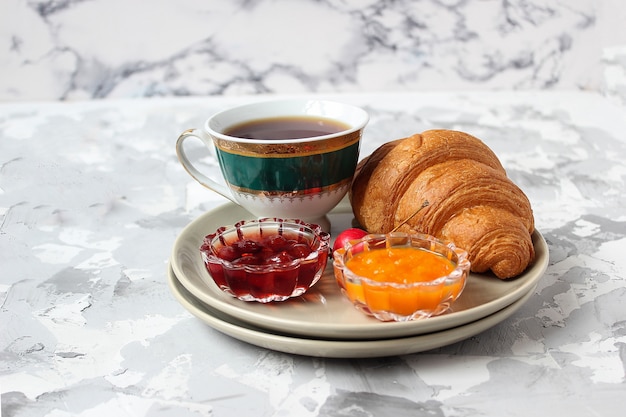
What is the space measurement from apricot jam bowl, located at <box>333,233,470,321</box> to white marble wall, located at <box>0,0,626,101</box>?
1.65 meters

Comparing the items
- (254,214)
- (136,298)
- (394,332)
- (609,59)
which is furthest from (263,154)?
(609,59)

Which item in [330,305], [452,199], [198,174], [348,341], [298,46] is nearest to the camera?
[348,341]

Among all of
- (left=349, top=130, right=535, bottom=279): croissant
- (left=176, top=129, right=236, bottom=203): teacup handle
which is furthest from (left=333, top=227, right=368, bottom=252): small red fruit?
(left=176, top=129, right=236, bottom=203): teacup handle

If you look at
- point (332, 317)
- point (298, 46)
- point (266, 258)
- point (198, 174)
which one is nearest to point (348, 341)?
point (332, 317)

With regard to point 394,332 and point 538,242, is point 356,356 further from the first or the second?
point 538,242

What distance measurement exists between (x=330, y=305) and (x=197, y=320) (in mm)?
216

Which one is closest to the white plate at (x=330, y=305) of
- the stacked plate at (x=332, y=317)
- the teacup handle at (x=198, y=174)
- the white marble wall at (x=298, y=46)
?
the stacked plate at (x=332, y=317)

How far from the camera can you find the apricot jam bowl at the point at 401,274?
1.08 m

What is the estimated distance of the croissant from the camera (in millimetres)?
1237

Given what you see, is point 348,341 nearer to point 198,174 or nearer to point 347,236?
point 347,236

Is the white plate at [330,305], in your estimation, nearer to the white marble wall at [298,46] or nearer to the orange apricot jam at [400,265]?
the orange apricot jam at [400,265]

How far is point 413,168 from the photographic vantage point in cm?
135

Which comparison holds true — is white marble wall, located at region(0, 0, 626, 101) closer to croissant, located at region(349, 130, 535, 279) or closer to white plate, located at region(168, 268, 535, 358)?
croissant, located at region(349, 130, 535, 279)

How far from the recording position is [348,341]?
3.51 ft
